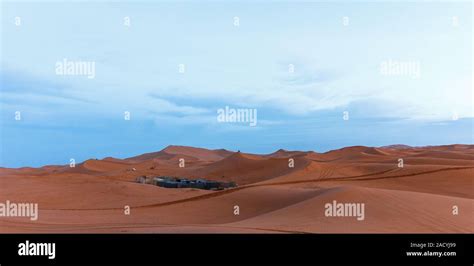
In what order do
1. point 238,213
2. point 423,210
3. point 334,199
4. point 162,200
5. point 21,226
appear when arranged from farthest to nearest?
1. point 162,200
2. point 238,213
3. point 334,199
4. point 423,210
5. point 21,226

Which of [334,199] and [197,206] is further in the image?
[197,206]

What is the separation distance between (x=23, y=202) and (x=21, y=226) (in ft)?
17.7

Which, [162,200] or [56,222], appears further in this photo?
[162,200]

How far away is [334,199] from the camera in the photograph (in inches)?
479

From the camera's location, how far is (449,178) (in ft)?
65.5

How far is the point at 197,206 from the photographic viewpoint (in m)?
14.7

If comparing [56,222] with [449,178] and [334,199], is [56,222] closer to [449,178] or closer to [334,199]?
[334,199]
